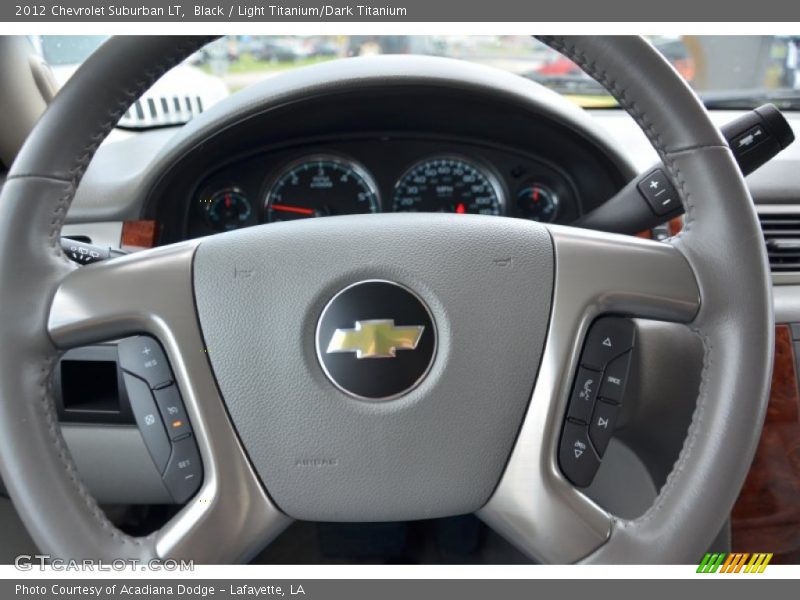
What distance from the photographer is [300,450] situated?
0.95 m

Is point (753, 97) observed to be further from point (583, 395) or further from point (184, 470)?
point (184, 470)

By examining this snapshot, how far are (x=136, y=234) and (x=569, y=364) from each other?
1054 mm

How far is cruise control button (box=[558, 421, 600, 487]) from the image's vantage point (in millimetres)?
961

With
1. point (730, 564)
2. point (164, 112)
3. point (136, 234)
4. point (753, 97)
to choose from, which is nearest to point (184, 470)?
point (730, 564)

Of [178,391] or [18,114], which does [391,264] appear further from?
[18,114]

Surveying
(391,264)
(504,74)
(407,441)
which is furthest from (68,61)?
(407,441)

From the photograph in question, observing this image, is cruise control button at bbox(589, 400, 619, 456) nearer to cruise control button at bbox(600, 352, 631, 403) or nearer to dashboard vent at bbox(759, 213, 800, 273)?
cruise control button at bbox(600, 352, 631, 403)

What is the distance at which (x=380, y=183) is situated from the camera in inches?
75.8

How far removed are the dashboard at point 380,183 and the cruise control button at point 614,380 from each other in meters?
0.93

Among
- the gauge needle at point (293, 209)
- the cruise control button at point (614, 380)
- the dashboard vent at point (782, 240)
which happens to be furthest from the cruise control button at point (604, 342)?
the gauge needle at point (293, 209)

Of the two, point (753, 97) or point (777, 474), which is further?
point (753, 97)

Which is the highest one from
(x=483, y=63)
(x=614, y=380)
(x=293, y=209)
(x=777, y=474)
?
(x=483, y=63)

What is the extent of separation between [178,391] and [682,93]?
663 millimetres
